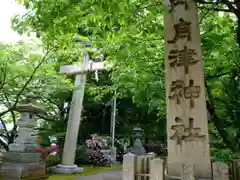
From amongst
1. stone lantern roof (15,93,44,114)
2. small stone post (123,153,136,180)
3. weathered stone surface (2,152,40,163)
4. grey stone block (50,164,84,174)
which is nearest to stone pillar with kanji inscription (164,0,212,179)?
small stone post (123,153,136,180)

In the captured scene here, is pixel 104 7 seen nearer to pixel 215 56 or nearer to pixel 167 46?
pixel 167 46

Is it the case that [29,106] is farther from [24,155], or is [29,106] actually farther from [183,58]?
[183,58]

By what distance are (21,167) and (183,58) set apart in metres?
4.37

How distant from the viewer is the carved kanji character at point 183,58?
308cm

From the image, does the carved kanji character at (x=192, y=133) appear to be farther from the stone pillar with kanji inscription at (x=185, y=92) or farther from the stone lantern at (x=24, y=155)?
the stone lantern at (x=24, y=155)

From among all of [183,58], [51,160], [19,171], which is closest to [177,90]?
[183,58]

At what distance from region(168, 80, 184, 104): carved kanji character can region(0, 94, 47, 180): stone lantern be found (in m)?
3.99

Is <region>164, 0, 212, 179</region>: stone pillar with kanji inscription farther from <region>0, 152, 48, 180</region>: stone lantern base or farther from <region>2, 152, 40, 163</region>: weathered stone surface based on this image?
<region>2, 152, 40, 163</region>: weathered stone surface

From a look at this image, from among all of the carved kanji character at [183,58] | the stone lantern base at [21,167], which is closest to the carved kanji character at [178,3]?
the carved kanji character at [183,58]

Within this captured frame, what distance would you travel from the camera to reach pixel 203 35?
12.5 feet

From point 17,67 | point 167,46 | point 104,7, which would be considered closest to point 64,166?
point 17,67

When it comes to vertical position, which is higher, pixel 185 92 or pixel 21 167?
pixel 185 92

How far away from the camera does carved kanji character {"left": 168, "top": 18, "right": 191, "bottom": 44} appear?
10.5 feet

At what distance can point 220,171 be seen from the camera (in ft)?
8.36
